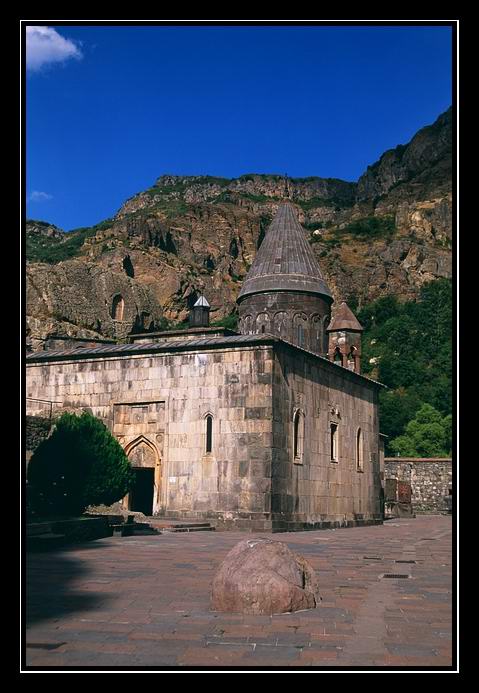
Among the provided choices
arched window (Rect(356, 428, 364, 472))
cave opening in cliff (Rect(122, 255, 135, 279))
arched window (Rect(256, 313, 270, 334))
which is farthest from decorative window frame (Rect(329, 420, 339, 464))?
cave opening in cliff (Rect(122, 255, 135, 279))

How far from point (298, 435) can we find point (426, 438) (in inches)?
1282

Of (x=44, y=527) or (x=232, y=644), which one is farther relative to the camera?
(x=44, y=527)

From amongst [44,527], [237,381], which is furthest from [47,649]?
[237,381]

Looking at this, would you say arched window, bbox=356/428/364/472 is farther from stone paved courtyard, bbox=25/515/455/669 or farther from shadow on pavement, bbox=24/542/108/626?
shadow on pavement, bbox=24/542/108/626

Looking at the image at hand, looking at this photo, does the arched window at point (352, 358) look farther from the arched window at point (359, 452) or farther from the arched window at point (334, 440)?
the arched window at point (334, 440)

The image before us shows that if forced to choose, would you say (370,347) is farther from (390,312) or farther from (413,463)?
(413,463)

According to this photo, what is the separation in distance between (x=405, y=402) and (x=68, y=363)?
4107cm

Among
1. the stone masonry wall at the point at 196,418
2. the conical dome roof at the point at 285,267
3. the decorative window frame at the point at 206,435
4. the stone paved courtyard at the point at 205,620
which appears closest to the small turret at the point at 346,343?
the conical dome roof at the point at 285,267

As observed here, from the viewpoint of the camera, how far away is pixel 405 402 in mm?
59844

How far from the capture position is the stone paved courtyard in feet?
16.8

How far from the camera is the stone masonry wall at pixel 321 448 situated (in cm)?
2062

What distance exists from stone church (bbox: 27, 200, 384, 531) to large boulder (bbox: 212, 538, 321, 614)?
12.5 metres

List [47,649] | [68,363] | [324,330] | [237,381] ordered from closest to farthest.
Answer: [47,649]
[237,381]
[68,363]
[324,330]
